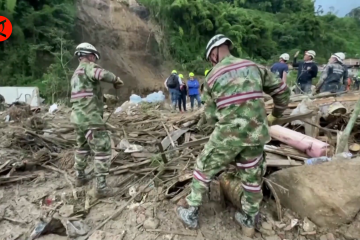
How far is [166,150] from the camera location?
188 inches

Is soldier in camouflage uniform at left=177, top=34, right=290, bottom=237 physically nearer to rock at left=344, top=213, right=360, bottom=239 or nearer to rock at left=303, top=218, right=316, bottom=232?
rock at left=303, top=218, right=316, bottom=232

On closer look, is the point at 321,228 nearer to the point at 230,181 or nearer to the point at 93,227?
the point at 230,181

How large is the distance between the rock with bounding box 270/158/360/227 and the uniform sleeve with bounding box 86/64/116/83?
213 centimetres

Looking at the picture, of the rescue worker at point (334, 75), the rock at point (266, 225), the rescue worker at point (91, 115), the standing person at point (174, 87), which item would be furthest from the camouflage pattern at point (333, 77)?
the standing person at point (174, 87)

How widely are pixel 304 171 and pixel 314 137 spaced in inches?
43.1

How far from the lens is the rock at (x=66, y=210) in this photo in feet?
12.1

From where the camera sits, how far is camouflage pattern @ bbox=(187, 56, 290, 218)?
9.09ft

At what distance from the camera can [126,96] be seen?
771 inches

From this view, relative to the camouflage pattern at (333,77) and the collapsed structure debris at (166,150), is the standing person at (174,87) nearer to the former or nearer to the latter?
the collapsed structure debris at (166,150)

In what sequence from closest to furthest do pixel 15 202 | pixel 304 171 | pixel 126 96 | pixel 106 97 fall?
pixel 304 171 < pixel 15 202 < pixel 106 97 < pixel 126 96

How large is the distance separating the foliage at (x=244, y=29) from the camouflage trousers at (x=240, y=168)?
19466mm

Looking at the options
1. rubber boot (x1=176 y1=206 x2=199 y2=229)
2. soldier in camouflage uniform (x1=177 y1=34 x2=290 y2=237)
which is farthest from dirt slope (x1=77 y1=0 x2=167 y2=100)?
soldier in camouflage uniform (x1=177 y1=34 x2=290 y2=237)

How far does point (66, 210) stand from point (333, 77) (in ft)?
17.6

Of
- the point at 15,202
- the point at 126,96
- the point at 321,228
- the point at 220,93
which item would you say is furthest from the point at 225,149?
the point at 126,96
